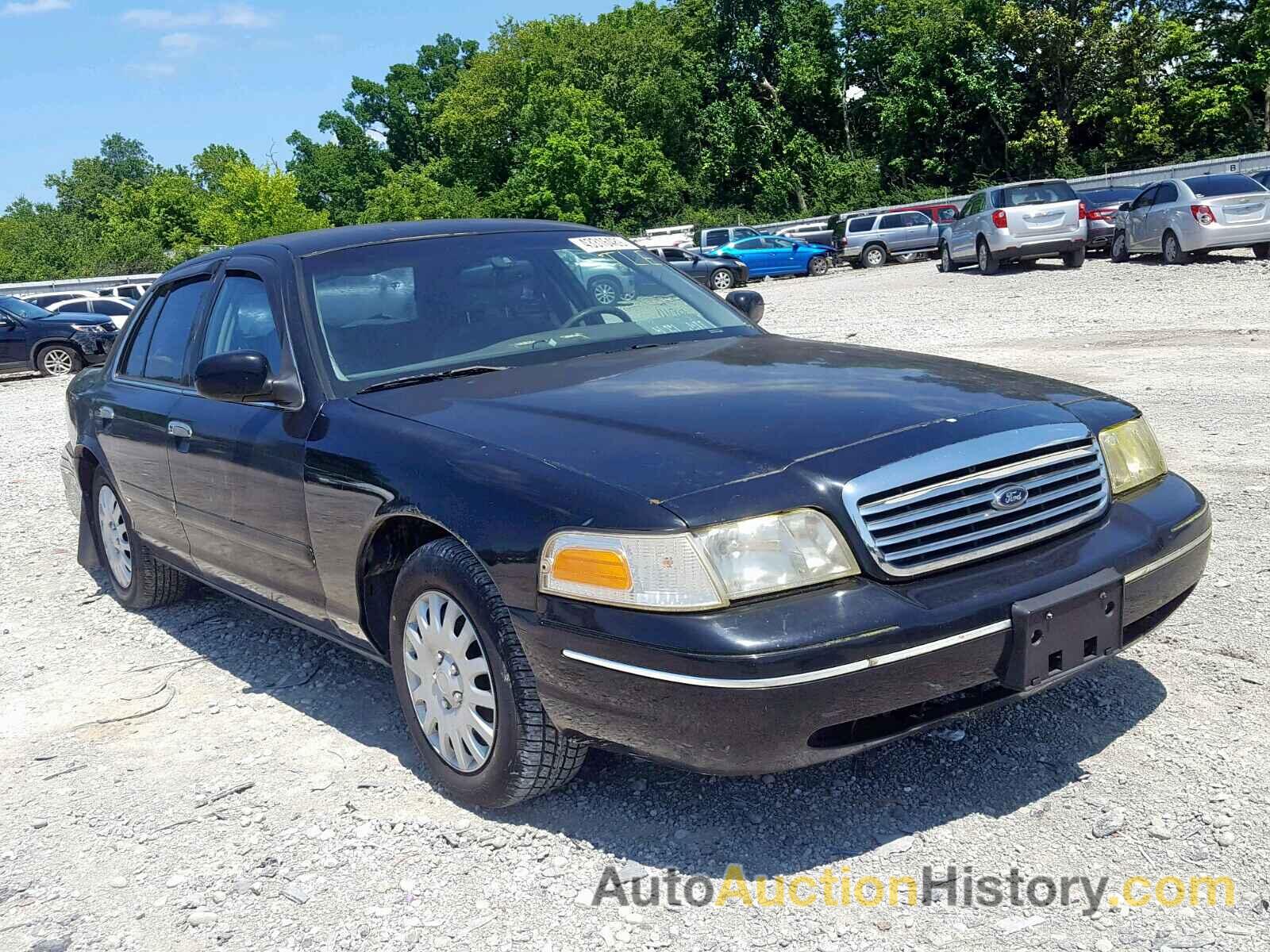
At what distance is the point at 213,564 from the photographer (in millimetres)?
4672

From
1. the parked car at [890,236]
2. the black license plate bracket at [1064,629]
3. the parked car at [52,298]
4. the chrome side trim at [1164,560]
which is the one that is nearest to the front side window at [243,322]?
the black license plate bracket at [1064,629]

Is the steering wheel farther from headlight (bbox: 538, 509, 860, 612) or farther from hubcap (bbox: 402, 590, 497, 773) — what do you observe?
headlight (bbox: 538, 509, 860, 612)

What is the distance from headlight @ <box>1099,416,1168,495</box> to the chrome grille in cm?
21

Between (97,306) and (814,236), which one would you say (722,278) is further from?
(97,306)

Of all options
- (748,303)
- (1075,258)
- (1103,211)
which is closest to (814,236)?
(1103,211)

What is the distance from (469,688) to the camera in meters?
3.31

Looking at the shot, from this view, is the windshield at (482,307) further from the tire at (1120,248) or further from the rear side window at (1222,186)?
the tire at (1120,248)

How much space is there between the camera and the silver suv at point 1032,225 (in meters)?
22.2

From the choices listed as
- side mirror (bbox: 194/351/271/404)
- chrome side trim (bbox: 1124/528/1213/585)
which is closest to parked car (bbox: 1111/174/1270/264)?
chrome side trim (bbox: 1124/528/1213/585)

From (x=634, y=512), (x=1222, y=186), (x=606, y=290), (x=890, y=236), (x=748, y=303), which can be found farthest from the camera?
(x=890, y=236)

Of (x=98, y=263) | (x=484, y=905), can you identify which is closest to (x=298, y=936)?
(x=484, y=905)

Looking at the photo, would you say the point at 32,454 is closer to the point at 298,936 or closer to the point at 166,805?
the point at 166,805

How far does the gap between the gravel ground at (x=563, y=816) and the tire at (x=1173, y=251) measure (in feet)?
54.6

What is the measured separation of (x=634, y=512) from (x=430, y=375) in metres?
1.38
